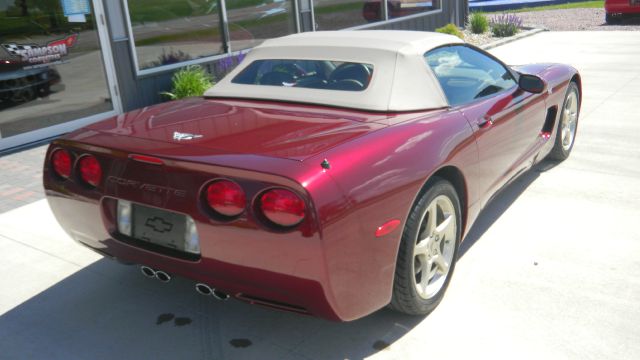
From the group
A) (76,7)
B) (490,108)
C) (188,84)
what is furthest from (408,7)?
(490,108)

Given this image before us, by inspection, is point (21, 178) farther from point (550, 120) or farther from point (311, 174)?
point (550, 120)

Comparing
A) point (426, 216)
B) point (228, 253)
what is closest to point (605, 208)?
point (426, 216)

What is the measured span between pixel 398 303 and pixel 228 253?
925 millimetres

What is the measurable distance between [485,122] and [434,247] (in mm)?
882

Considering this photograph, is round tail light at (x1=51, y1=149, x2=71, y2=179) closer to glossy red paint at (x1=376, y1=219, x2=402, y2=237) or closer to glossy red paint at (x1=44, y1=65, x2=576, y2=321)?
Answer: glossy red paint at (x1=44, y1=65, x2=576, y2=321)

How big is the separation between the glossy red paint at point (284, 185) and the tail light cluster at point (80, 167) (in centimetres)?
3

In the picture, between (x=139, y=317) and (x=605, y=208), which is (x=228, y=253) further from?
(x=605, y=208)

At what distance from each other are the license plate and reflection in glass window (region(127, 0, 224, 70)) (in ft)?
18.9

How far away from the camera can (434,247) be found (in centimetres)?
322

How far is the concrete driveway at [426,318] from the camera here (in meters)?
2.98

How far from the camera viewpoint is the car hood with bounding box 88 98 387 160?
273 cm

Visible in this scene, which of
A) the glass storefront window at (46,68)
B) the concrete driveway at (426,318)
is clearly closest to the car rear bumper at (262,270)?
the concrete driveway at (426,318)

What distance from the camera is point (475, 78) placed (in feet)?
13.1

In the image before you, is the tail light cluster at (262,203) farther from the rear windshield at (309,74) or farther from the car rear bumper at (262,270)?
the rear windshield at (309,74)
